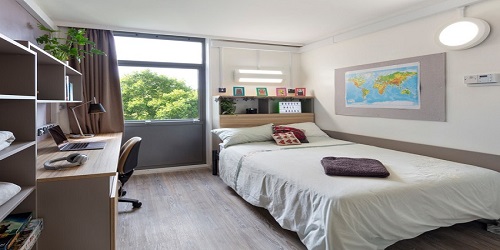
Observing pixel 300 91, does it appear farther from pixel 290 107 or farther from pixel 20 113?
pixel 20 113

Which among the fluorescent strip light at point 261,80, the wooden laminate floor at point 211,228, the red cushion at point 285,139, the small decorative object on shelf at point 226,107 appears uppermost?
the fluorescent strip light at point 261,80

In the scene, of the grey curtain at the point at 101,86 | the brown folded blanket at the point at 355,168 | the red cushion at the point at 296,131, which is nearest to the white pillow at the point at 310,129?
the red cushion at the point at 296,131

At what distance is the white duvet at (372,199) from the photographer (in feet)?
6.15

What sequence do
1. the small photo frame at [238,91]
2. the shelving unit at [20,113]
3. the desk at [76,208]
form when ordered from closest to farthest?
the shelving unit at [20,113] < the desk at [76,208] < the small photo frame at [238,91]

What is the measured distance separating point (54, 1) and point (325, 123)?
13.1 ft

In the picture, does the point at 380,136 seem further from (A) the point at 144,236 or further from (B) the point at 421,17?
(A) the point at 144,236

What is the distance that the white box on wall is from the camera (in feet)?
16.3

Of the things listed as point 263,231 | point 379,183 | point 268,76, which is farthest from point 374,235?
point 268,76

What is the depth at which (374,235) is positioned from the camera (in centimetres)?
190

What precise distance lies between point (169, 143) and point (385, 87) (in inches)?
130

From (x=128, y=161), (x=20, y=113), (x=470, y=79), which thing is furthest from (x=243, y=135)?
(x=20, y=113)

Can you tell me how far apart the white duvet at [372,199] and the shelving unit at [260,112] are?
5.51 ft

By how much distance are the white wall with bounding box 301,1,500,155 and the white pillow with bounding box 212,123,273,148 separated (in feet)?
3.95

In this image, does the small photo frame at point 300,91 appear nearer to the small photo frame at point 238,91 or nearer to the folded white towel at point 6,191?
the small photo frame at point 238,91
